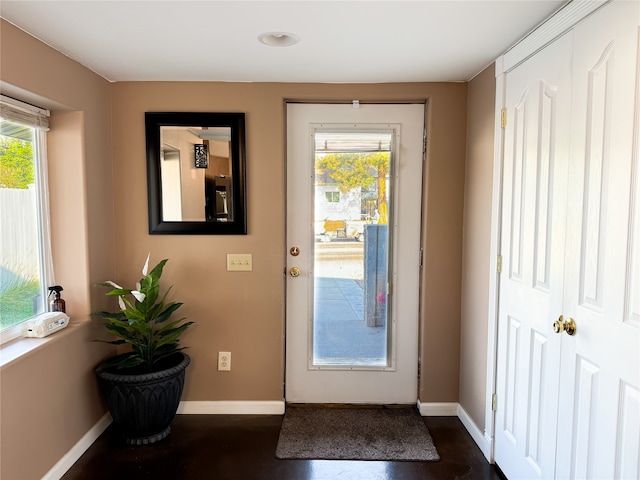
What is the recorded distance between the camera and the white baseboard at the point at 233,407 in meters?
2.74

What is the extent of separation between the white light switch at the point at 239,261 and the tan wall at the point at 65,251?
733 millimetres

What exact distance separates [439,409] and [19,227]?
2.62 meters

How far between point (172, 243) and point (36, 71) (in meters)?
1.14

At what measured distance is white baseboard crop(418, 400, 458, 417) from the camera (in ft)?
8.94

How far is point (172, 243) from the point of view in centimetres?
265

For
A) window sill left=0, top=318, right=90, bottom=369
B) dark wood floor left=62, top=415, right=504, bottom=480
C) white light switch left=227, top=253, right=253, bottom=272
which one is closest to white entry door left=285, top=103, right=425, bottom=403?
white light switch left=227, top=253, right=253, bottom=272

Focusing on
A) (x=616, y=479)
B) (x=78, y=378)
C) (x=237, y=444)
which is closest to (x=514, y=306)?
(x=616, y=479)

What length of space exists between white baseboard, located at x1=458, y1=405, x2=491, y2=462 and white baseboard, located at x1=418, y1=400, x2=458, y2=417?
4 cm

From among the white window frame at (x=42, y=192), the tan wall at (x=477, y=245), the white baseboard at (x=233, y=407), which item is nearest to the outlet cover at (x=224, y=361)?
the white baseboard at (x=233, y=407)

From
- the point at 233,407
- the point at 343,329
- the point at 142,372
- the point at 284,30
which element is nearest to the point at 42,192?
the point at 142,372

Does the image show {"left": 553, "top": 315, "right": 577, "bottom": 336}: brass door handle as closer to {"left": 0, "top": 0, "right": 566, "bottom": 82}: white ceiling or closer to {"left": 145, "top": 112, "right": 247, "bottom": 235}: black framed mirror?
{"left": 0, "top": 0, "right": 566, "bottom": 82}: white ceiling

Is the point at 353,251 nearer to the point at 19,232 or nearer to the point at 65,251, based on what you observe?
the point at 65,251

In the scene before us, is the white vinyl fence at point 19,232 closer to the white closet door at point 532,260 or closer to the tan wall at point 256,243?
the tan wall at point 256,243

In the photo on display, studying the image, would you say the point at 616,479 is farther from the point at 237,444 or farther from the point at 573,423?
the point at 237,444
